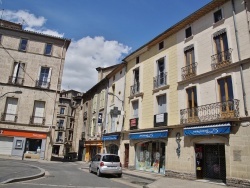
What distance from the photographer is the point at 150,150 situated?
19688mm

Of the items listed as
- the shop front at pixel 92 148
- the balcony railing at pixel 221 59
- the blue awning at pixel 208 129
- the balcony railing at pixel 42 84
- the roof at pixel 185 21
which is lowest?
the shop front at pixel 92 148

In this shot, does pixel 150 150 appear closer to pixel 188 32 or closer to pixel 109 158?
pixel 109 158

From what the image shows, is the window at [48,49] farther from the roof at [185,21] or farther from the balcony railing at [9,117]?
the roof at [185,21]

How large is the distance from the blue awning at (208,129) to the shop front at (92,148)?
15228mm

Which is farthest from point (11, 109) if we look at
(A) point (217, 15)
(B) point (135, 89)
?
(A) point (217, 15)

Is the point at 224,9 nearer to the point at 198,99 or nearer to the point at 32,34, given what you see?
the point at 198,99

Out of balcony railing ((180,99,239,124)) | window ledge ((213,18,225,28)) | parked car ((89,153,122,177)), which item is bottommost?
parked car ((89,153,122,177))

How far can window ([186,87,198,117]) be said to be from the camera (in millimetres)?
15477

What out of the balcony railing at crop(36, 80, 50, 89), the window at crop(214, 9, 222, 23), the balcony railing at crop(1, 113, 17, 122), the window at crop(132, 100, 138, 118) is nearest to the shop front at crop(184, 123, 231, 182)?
the window at crop(214, 9, 222, 23)

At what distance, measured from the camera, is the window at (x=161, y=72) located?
62.7 ft

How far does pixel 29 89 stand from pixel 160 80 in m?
16.5

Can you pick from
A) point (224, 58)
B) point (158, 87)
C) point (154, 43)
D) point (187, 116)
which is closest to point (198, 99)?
point (187, 116)

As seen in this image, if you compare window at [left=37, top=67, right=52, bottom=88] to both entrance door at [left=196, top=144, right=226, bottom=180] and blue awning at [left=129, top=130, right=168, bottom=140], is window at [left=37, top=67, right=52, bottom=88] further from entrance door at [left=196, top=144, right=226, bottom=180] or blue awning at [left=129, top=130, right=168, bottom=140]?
entrance door at [left=196, top=144, right=226, bottom=180]

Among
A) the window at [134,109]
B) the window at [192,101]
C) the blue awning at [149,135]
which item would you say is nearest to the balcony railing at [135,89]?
the window at [134,109]
